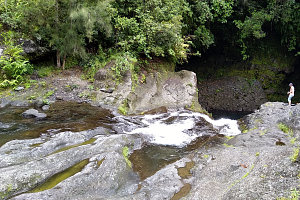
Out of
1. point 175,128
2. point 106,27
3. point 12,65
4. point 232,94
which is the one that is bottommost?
point 232,94

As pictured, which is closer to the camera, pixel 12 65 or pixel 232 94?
pixel 12 65

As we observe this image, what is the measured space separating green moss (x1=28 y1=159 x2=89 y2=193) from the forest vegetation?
7.74 meters

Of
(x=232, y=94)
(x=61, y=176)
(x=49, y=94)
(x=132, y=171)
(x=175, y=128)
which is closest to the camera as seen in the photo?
(x=61, y=176)

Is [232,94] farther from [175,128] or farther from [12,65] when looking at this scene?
[12,65]

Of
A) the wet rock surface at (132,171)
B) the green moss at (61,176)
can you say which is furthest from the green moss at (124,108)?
the green moss at (61,176)

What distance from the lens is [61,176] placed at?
16.8ft

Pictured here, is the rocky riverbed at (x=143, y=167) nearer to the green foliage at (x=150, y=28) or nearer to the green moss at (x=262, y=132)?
the green moss at (x=262, y=132)

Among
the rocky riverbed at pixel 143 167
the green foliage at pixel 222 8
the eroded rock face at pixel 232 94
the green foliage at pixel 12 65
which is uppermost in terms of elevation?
the green foliage at pixel 222 8

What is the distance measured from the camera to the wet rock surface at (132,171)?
4250mm

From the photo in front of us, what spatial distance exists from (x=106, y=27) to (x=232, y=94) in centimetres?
1260

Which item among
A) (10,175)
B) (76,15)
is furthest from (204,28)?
(10,175)

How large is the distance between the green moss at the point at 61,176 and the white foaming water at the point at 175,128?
122 inches

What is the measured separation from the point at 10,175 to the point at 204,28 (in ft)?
54.8

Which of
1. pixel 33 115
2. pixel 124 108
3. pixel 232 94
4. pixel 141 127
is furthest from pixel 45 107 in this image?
pixel 232 94
